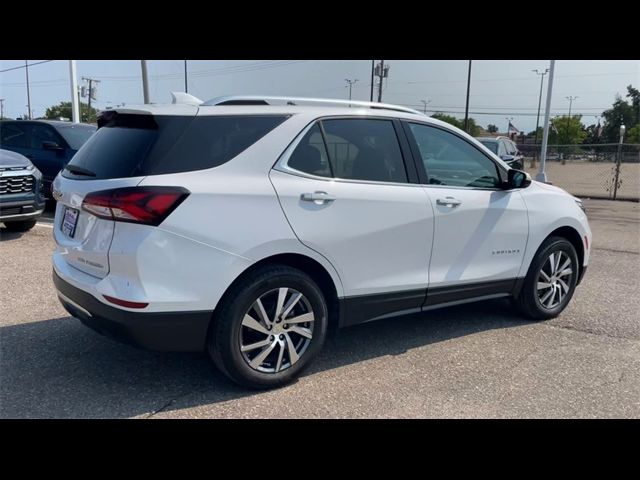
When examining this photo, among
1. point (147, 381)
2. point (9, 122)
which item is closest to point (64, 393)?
point (147, 381)

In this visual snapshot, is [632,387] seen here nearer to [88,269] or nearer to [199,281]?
[199,281]

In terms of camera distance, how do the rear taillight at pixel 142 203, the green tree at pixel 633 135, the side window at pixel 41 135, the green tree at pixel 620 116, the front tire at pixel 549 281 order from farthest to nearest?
the green tree at pixel 620 116, the green tree at pixel 633 135, the side window at pixel 41 135, the front tire at pixel 549 281, the rear taillight at pixel 142 203

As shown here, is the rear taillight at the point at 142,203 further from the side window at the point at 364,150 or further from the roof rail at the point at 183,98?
the side window at the point at 364,150

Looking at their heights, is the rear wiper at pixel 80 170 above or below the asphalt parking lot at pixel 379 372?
above

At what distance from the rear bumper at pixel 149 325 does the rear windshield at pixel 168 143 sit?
782mm

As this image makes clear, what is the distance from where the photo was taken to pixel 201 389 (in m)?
3.44

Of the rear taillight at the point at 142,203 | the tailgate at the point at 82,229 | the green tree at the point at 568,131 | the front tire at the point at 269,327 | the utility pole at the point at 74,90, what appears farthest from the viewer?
the green tree at the point at 568,131

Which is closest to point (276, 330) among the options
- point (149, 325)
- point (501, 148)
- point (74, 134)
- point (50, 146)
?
point (149, 325)

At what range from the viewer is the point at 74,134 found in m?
10.2

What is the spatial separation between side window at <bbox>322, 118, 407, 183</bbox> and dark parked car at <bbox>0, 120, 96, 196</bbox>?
761cm

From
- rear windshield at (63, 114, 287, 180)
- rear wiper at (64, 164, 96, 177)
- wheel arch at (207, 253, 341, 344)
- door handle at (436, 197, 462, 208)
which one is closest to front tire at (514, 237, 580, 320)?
door handle at (436, 197, 462, 208)

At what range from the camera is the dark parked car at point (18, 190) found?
741 cm

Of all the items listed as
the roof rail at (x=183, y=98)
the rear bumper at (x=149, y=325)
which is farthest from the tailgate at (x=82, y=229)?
the roof rail at (x=183, y=98)

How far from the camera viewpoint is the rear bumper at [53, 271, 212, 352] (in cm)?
298
